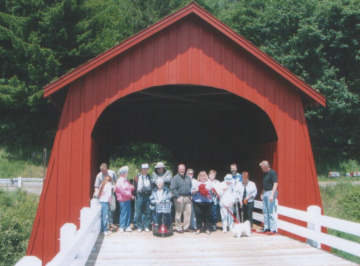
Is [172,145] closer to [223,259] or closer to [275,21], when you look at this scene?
[223,259]

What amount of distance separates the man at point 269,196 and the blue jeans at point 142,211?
2.88 m

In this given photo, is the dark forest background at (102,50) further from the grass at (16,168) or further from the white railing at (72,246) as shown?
the white railing at (72,246)

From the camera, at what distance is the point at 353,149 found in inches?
1189

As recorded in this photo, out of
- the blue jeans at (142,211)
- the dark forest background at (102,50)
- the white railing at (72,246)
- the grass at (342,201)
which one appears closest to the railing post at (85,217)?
the white railing at (72,246)

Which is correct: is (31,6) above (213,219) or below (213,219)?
above

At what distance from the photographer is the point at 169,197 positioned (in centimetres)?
974

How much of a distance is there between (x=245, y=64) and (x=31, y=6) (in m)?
22.3

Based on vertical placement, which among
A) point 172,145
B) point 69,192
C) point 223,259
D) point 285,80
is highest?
point 285,80

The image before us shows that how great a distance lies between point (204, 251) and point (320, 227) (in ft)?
7.94

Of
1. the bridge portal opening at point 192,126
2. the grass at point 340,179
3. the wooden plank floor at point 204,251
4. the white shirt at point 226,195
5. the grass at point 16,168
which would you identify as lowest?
the wooden plank floor at point 204,251

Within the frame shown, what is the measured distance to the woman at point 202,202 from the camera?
10055 millimetres

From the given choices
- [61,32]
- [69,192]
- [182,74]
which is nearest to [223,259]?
[69,192]

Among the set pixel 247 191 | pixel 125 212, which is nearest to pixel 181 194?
pixel 125 212

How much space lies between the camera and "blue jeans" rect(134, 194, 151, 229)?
33.2ft
